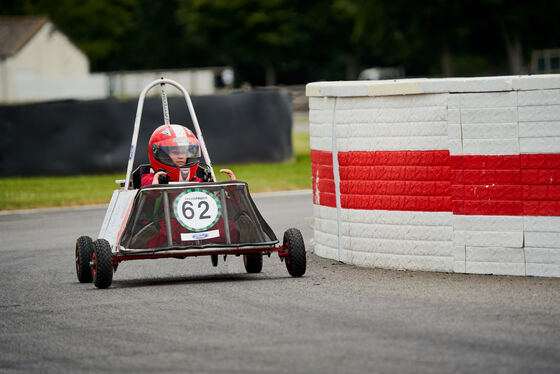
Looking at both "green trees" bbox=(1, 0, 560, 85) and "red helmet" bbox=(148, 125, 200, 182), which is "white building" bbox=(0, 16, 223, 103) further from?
"red helmet" bbox=(148, 125, 200, 182)

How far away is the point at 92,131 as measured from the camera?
23047 mm

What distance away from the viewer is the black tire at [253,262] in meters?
10.6

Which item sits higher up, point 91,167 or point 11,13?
point 11,13

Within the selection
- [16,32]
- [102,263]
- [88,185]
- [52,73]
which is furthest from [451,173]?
[52,73]

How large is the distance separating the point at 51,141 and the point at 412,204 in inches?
553

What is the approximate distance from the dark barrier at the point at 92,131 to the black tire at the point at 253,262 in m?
12.1

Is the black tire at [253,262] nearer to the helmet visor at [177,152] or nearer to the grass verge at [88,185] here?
the helmet visor at [177,152]

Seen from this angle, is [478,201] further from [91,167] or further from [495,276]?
[91,167]

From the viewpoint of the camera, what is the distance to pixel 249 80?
83438 millimetres

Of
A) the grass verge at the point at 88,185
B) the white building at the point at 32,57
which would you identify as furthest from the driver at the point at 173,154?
the white building at the point at 32,57

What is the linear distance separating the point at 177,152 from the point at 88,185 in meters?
11.9

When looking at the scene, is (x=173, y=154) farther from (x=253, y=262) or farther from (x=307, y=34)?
(x=307, y=34)

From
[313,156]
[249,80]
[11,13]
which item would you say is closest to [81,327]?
[313,156]

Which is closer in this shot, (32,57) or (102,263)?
(102,263)
